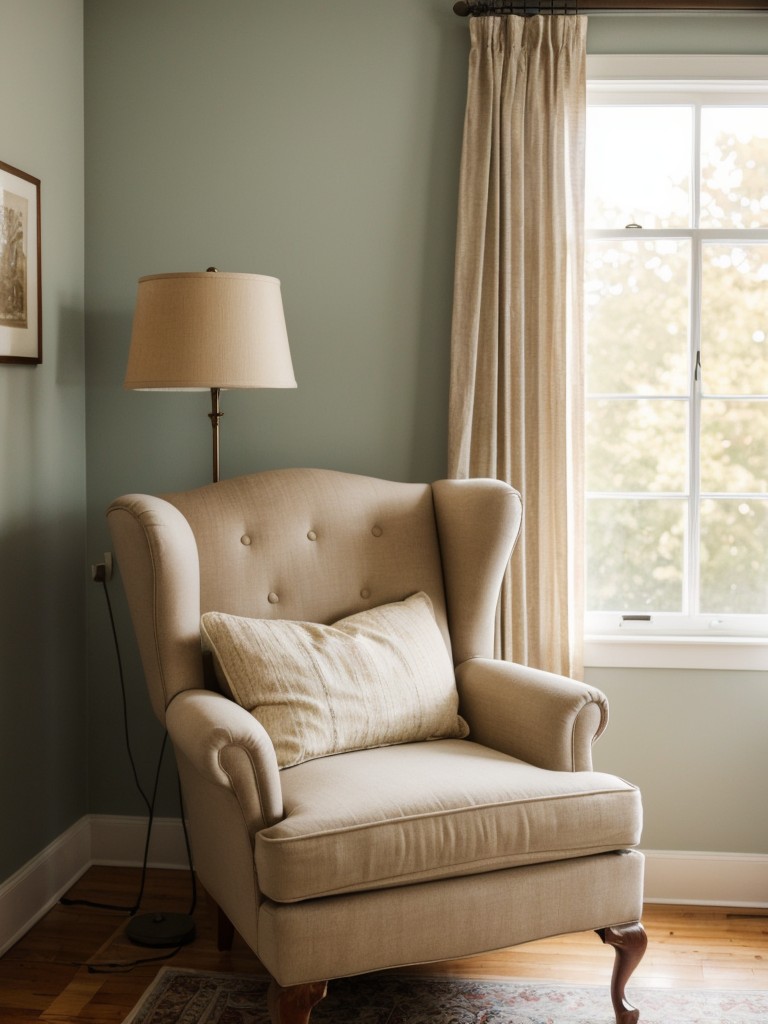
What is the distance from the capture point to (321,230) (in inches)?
115

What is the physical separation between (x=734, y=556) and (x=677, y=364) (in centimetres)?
57

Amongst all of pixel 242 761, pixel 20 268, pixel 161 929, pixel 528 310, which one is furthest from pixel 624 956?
pixel 20 268

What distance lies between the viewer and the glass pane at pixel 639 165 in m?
2.92

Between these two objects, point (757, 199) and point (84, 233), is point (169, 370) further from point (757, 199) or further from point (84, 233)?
point (757, 199)

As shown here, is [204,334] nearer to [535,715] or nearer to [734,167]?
[535,715]

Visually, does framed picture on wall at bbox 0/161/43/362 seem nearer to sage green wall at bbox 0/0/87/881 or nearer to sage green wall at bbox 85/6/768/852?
sage green wall at bbox 0/0/87/881

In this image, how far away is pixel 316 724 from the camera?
7.12 ft

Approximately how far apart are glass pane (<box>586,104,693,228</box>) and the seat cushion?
164cm

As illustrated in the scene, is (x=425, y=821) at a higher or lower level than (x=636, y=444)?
lower

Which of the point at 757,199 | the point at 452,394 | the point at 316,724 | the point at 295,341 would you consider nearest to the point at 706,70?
the point at 757,199

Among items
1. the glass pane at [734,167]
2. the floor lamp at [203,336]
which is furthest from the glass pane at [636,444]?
the floor lamp at [203,336]

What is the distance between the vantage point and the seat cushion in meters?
1.84

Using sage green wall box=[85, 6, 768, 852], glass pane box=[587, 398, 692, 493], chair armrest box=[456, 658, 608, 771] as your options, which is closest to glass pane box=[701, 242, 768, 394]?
glass pane box=[587, 398, 692, 493]

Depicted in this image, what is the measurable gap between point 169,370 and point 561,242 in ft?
3.71
